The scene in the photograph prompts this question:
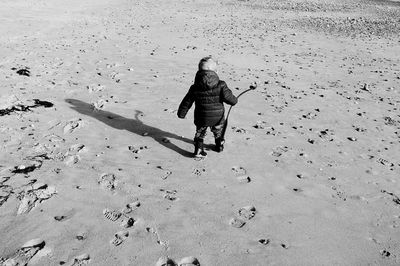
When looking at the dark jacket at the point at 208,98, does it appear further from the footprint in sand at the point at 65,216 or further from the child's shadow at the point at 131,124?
the footprint in sand at the point at 65,216

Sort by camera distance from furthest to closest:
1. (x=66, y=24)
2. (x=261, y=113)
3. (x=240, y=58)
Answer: (x=66, y=24) < (x=240, y=58) < (x=261, y=113)

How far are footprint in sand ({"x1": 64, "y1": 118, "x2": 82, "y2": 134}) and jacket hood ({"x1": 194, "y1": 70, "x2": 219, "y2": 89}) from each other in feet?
12.3

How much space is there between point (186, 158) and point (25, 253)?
389 centimetres

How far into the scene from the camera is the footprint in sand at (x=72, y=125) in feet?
30.0

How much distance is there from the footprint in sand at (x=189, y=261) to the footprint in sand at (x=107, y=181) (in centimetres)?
230

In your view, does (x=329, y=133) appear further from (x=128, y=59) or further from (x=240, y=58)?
(x=128, y=59)

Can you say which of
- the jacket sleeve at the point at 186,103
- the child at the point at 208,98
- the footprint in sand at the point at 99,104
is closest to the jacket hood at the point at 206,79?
the child at the point at 208,98

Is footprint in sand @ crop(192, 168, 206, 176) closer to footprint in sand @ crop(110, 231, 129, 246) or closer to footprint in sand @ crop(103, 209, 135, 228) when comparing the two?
footprint in sand @ crop(103, 209, 135, 228)

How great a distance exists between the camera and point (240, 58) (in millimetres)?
16734

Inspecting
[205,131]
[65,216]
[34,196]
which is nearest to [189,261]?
[65,216]

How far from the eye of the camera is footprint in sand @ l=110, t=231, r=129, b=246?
539 cm

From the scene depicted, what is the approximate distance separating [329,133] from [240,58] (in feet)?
26.2

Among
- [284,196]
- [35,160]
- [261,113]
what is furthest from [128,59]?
[284,196]

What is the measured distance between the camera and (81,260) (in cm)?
502
